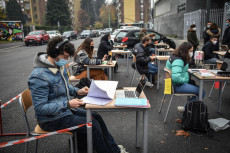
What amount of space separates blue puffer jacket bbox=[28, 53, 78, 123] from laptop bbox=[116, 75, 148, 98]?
2.49ft

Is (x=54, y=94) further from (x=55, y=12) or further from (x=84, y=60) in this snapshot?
(x=55, y=12)

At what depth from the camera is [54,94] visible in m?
2.49

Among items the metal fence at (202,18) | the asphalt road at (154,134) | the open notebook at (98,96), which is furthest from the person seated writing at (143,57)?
the metal fence at (202,18)

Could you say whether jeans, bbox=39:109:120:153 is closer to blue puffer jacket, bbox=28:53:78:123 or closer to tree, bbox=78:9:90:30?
blue puffer jacket, bbox=28:53:78:123

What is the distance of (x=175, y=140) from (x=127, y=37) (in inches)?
404

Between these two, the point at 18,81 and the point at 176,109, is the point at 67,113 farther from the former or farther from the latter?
the point at 18,81

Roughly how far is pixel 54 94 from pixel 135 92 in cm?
114

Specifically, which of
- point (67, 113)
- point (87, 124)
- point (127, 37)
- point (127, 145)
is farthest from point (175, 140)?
point (127, 37)

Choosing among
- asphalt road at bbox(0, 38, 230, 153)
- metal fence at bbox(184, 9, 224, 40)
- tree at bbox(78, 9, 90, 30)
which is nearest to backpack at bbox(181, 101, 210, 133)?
asphalt road at bbox(0, 38, 230, 153)

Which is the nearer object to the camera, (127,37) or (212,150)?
(212,150)

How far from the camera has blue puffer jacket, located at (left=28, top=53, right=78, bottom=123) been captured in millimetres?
2329

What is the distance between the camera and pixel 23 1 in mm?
69062

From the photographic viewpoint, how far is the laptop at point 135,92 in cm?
274

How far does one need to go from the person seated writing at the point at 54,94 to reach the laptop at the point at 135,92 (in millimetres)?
506
